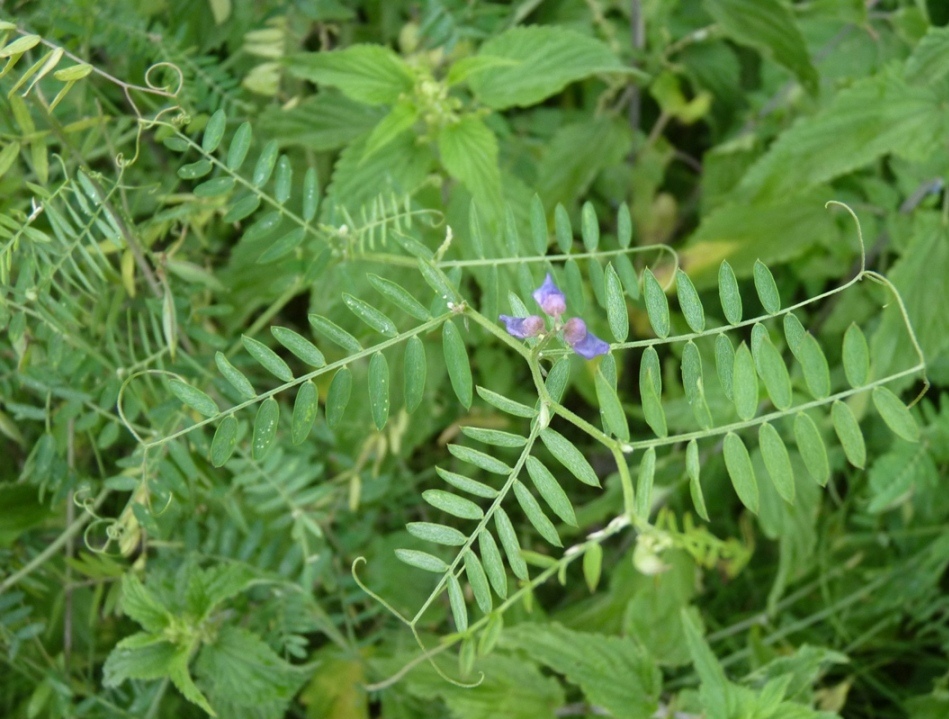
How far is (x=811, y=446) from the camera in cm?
57

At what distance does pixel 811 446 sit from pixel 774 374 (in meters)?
0.05

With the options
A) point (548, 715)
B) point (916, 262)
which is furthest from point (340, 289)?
point (916, 262)

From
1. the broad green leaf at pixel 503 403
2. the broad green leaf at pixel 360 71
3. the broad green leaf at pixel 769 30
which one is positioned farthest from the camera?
the broad green leaf at pixel 769 30

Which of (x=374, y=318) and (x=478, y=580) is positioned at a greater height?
(x=374, y=318)

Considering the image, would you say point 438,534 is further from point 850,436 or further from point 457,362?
point 850,436

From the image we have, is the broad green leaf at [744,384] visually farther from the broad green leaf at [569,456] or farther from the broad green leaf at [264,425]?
the broad green leaf at [264,425]

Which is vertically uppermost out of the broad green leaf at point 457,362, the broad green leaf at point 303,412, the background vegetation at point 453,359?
the broad green leaf at point 457,362

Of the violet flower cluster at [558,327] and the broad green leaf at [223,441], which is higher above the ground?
the violet flower cluster at [558,327]

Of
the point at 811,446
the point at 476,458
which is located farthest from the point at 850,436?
the point at 476,458

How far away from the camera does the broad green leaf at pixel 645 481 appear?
565 millimetres

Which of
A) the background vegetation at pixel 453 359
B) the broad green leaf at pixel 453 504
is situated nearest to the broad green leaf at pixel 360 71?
the background vegetation at pixel 453 359

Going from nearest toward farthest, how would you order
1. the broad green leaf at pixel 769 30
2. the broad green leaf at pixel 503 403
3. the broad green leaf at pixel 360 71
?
the broad green leaf at pixel 503 403, the broad green leaf at pixel 360 71, the broad green leaf at pixel 769 30

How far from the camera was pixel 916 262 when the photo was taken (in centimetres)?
97

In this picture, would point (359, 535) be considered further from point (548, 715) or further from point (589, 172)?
point (589, 172)
